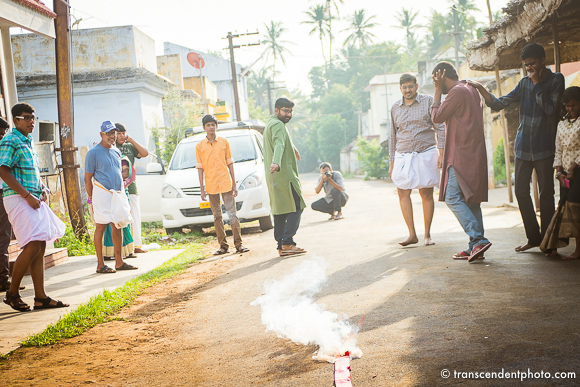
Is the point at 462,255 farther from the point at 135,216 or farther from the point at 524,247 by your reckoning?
the point at 135,216

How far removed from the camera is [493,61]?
9164mm

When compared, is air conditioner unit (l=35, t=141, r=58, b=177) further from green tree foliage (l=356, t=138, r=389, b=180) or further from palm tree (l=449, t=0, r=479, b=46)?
palm tree (l=449, t=0, r=479, b=46)

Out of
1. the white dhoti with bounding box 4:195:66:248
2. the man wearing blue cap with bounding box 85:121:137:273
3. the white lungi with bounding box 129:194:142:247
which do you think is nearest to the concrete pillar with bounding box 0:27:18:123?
the white lungi with bounding box 129:194:142:247

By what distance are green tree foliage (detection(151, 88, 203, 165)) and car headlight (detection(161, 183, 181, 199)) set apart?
792cm

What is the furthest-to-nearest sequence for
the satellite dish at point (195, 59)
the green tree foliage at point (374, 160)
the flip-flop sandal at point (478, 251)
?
the green tree foliage at point (374, 160), the satellite dish at point (195, 59), the flip-flop sandal at point (478, 251)

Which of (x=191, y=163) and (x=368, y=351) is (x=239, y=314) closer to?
(x=368, y=351)

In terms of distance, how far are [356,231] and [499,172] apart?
12482 mm

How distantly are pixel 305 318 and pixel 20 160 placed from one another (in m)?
3.02

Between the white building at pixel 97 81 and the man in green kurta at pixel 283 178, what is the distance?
1074 cm

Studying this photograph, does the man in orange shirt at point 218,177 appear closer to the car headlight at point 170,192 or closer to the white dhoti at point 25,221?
the car headlight at point 170,192

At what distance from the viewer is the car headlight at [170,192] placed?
1097cm

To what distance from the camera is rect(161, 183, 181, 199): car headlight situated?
36.0 ft

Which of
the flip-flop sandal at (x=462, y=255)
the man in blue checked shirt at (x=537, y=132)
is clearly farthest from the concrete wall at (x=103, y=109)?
the man in blue checked shirt at (x=537, y=132)

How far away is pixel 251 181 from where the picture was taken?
11055 mm
